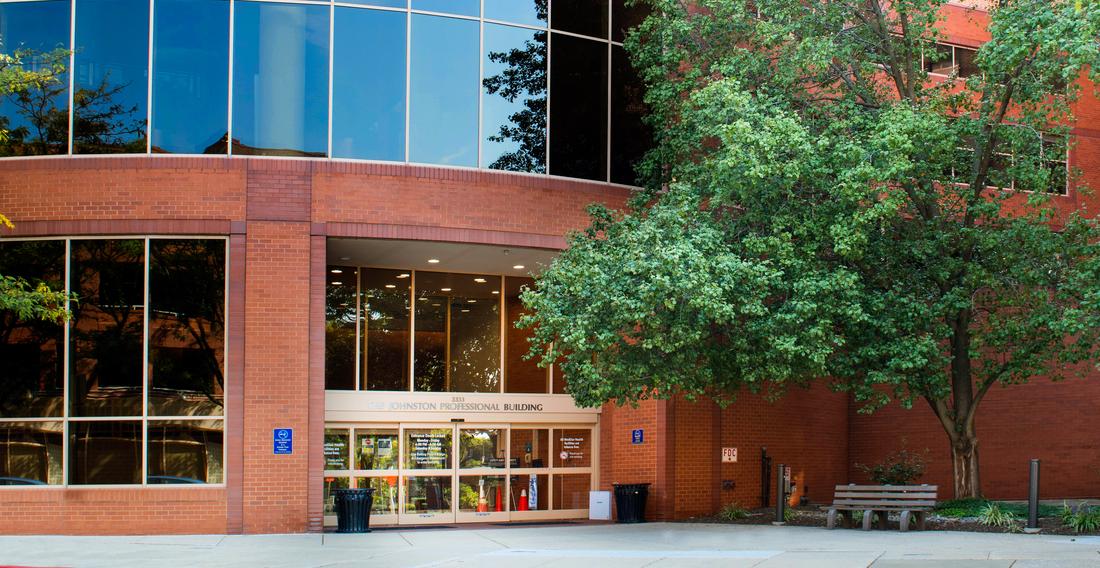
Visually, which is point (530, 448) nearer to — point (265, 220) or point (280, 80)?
point (265, 220)

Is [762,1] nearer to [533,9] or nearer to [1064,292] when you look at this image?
[533,9]

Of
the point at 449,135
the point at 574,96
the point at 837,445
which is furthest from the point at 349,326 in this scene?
the point at 837,445

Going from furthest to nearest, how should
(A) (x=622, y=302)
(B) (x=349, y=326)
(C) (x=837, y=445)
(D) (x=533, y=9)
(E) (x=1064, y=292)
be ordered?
(C) (x=837, y=445)
(B) (x=349, y=326)
(D) (x=533, y=9)
(E) (x=1064, y=292)
(A) (x=622, y=302)

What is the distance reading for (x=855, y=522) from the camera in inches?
765

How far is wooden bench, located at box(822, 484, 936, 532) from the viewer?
18.1 meters

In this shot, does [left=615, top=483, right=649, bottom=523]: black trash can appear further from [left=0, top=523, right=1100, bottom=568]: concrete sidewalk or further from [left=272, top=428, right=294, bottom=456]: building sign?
[left=272, top=428, right=294, bottom=456]: building sign

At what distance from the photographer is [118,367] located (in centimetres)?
1961

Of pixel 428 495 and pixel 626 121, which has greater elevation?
pixel 626 121

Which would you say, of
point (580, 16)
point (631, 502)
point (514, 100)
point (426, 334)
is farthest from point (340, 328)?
point (580, 16)

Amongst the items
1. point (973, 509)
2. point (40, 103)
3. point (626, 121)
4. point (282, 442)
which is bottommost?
point (973, 509)

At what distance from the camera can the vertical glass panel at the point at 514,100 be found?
70.1ft

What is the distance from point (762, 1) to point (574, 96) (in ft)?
12.9

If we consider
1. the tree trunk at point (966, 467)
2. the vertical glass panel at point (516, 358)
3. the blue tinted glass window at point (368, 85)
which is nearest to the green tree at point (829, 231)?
the tree trunk at point (966, 467)

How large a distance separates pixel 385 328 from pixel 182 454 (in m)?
5.22
